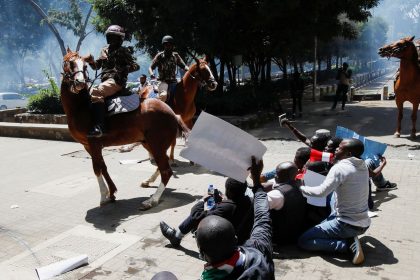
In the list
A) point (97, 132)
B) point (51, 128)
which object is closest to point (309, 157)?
point (97, 132)

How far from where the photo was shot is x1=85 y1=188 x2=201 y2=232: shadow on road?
20.8 ft

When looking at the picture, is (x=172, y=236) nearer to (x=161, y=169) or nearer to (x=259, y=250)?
(x=161, y=169)

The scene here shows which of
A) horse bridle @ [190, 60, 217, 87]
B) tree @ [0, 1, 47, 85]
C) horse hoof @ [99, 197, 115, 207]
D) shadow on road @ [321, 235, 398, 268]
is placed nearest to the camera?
shadow on road @ [321, 235, 398, 268]

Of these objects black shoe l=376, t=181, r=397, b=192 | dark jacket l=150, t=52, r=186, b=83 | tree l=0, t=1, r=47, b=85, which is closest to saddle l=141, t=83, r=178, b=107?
dark jacket l=150, t=52, r=186, b=83

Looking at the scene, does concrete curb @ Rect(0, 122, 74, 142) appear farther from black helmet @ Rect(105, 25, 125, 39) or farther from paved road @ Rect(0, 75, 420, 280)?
black helmet @ Rect(105, 25, 125, 39)

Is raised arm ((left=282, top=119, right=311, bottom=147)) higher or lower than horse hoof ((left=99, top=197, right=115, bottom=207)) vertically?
higher

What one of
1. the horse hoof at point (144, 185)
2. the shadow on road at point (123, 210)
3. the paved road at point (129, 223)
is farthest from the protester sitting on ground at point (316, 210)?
the horse hoof at point (144, 185)

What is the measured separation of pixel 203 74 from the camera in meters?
9.02

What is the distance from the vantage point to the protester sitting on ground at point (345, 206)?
15.1 feet

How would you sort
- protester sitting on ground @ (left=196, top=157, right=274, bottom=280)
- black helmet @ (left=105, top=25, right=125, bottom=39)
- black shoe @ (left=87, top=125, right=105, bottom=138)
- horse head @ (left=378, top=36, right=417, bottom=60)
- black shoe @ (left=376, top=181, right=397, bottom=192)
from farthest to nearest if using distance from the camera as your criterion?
horse head @ (left=378, top=36, right=417, bottom=60) → black shoe @ (left=376, top=181, right=397, bottom=192) → black helmet @ (left=105, top=25, right=125, bottom=39) → black shoe @ (left=87, top=125, right=105, bottom=138) → protester sitting on ground @ (left=196, top=157, right=274, bottom=280)

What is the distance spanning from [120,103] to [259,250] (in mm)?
4571

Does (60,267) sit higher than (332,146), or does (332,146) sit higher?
(332,146)

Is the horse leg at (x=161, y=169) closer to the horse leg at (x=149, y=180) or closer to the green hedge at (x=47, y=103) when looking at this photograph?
the horse leg at (x=149, y=180)

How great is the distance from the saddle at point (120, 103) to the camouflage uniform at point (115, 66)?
0.33 ft
